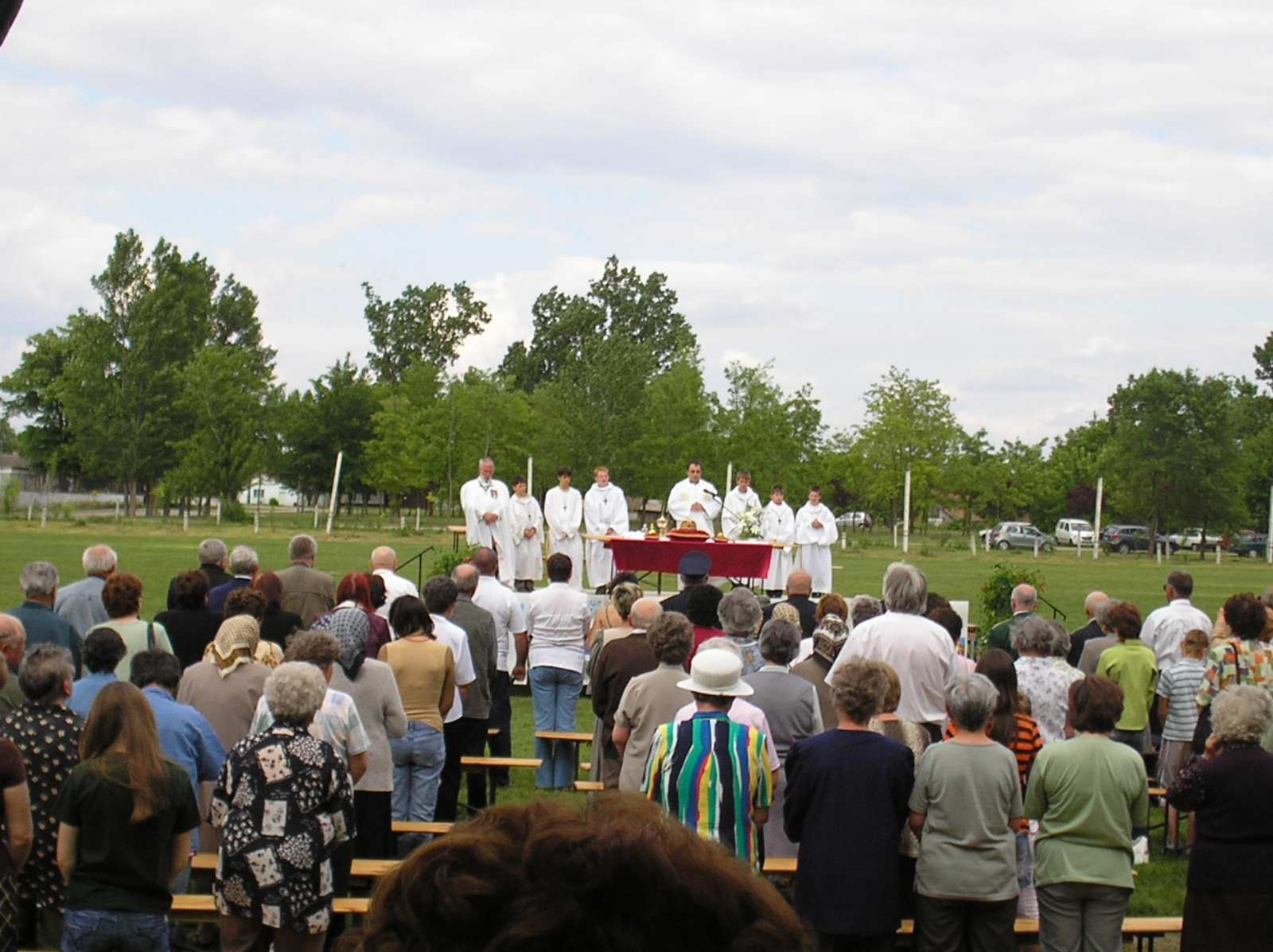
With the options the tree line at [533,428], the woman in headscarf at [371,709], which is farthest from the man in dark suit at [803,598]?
the tree line at [533,428]

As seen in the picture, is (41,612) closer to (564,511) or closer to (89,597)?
(89,597)

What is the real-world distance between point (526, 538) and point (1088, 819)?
1738 cm

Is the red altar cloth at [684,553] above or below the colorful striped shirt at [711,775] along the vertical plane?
above

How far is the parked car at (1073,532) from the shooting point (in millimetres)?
65312

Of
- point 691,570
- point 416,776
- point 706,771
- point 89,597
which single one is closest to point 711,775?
point 706,771

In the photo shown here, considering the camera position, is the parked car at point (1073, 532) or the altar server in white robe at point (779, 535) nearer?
the altar server in white robe at point (779, 535)

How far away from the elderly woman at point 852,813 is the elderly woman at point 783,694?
0.93 m

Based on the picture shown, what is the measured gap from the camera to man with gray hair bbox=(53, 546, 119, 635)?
9.49 metres

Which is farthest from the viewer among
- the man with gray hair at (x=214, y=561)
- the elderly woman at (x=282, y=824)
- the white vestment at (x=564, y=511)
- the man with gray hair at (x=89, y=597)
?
the white vestment at (x=564, y=511)

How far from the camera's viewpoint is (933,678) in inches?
295

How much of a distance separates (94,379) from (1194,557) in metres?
58.0

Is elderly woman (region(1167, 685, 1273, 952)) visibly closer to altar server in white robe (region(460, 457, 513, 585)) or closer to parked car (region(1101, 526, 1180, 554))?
altar server in white robe (region(460, 457, 513, 585))

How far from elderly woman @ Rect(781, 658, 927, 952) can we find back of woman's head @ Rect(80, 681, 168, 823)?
2.68 meters

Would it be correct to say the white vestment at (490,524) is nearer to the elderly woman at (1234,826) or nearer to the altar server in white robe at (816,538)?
the altar server in white robe at (816,538)
